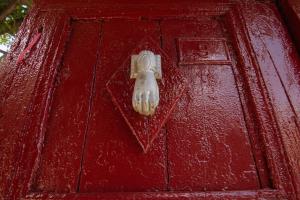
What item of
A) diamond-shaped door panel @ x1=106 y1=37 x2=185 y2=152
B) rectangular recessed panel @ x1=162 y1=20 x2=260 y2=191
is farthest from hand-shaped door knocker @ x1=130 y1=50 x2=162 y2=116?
rectangular recessed panel @ x1=162 y1=20 x2=260 y2=191

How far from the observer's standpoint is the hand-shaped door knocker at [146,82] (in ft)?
2.95

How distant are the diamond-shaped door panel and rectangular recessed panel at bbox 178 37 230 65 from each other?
93 mm

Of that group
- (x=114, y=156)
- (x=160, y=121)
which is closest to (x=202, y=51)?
(x=160, y=121)

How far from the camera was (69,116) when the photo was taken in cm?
109

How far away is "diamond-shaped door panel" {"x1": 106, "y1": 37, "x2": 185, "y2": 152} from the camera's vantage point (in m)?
1.00

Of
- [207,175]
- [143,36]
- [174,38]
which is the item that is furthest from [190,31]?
[207,175]

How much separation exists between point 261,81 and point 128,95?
535 millimetres

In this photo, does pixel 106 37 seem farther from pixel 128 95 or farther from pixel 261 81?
pixel 261 81

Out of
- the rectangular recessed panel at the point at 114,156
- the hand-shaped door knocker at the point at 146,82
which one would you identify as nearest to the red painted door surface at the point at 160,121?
the rectangular recessed panel at the point at 114,156

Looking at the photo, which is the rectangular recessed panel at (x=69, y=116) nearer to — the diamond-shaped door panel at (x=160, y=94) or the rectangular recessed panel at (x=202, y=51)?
the diamond-shaped door panel at (x=160, y=94)

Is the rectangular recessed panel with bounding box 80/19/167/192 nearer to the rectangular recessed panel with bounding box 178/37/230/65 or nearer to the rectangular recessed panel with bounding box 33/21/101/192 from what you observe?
the rectangular recessed panel with bounding box 33/21/101/192

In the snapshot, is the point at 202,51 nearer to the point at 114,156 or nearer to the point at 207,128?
the point at 207,128

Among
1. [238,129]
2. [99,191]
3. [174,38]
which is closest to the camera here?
[99,191]

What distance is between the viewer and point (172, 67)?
119cm
